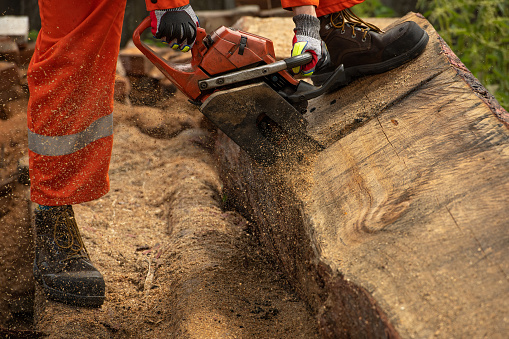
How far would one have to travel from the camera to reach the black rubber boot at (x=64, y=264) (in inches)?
79.3

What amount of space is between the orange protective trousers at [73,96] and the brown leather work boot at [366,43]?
1.24ft

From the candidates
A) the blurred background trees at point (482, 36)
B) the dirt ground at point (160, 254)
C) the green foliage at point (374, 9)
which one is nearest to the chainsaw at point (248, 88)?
the dirt ground at point (160, 254)

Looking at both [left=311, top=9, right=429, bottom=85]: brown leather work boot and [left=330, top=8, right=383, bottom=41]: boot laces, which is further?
[left=330, top=8, right=383, bottom=41]: boot laces

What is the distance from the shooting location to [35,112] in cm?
186

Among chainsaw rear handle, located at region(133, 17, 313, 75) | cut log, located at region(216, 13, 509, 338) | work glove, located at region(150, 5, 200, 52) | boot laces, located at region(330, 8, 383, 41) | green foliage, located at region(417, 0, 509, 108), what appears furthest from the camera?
green foliage, located at region(417, 0, 509, 108)

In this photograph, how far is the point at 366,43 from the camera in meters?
2.23

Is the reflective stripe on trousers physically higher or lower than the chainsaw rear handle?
lower

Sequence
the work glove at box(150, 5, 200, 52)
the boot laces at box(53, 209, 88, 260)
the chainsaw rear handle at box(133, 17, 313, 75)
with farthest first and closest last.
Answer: the boot laces at box(53, 209, 88, 260)
the chainsaw rear handle at box(133, 17, 313, 75)
the work glove at box(150, 5, 200, 52)

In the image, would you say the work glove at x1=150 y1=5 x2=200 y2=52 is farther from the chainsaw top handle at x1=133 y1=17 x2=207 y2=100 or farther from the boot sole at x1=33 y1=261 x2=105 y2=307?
the boot sole at x1=33 y1=261 x2=105 y2=307

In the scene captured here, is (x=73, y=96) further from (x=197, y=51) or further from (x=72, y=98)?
(x=197, y=51)

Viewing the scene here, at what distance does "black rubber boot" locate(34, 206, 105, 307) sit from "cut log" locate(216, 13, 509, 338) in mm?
875

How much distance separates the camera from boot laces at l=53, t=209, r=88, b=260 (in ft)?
6.94

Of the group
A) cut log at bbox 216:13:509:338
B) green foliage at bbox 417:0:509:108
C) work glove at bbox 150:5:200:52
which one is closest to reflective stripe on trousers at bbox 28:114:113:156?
work glove at bbox 150:5:200:52

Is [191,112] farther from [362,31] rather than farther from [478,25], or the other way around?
[478,25]
